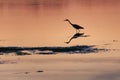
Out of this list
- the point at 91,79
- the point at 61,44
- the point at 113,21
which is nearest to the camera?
the point at 91,79

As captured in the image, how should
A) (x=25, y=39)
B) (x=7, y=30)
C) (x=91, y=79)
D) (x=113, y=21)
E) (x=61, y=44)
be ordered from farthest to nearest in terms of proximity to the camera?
(x=113, y=21), (x=7, y=30), (x=25, y=39), (x=61, y=44), (x=91, y=79)

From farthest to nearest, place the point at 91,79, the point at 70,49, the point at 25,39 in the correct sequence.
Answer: the point at 25,39
the point at 70,49
the point at 91,79

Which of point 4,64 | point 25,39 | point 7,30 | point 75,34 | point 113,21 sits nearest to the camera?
point 4,64

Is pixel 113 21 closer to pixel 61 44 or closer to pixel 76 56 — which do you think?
pixel 61 44

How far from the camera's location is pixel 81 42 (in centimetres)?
1945

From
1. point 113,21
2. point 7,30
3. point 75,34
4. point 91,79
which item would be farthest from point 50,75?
point 113,21

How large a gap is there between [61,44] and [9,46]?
1.73 m

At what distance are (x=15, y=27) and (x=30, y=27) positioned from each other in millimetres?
706

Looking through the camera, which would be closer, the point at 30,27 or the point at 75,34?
the point at 75,34

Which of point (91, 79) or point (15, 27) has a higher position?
point (91, 79)

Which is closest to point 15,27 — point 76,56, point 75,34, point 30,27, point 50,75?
point 30,27

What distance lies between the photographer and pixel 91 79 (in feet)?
43.2

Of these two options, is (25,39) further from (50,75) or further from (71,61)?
(50,75)

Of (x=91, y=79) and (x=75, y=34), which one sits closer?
(x=91, y=79)
